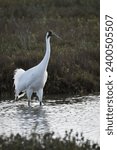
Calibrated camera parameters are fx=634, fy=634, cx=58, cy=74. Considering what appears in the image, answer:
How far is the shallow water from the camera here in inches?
489

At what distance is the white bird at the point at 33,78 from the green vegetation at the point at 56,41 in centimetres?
66

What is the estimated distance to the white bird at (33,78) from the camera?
15.2m

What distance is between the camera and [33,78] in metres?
15.5

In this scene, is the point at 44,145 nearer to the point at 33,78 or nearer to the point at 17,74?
the point at 33,78

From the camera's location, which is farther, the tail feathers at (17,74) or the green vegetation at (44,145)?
the tail feathers at (17,74)

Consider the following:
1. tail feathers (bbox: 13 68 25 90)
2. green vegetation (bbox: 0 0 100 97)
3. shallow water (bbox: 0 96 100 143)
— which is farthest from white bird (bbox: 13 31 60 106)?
green vegetation (bbox: 0 0 100 97)

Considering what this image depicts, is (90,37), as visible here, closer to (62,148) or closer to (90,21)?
(90,21)

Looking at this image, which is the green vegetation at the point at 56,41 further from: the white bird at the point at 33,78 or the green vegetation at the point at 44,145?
the green vegetation at the point at 44,145

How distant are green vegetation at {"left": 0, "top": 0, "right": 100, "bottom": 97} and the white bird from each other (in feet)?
2.17

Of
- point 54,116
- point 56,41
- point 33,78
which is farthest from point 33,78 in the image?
point 56,41

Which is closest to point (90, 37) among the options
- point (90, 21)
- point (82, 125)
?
point (90, 21)

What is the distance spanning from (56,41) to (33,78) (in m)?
5.59

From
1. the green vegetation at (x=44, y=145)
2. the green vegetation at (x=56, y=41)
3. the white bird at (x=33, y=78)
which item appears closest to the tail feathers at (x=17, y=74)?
the white bird at (x=33, y=78)

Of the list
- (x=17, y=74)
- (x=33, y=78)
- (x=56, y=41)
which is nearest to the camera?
(x=33, y=78)
